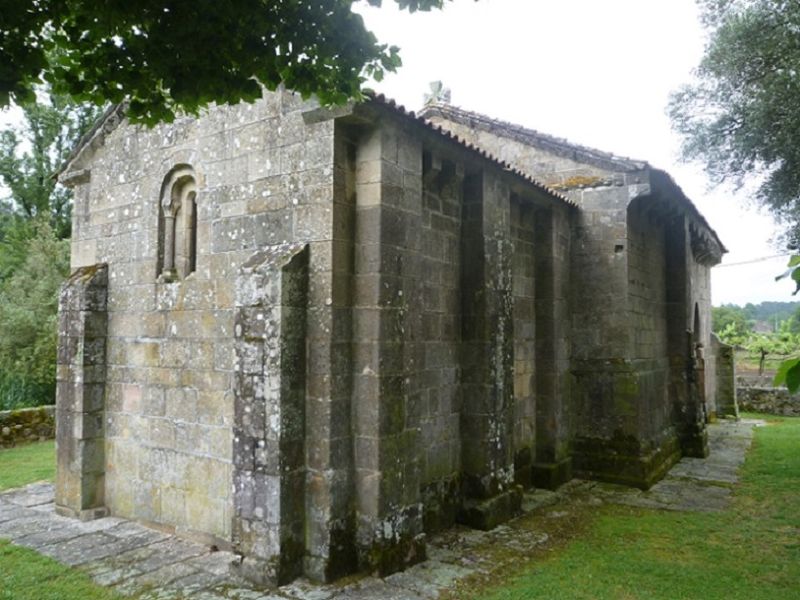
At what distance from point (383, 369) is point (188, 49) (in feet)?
10.5

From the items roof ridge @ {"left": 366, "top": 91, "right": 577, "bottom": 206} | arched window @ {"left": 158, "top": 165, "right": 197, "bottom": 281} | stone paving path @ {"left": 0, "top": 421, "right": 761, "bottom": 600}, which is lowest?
stone paving path @ {"left": 0, "top": 421, "right": 761, "bottom": 600}

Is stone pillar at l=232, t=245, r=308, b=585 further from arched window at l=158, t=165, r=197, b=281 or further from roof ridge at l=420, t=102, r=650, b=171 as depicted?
roof ridge at l=420, t=102, r=650, b=171

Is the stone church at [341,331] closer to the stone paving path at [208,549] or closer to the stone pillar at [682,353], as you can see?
the stone paving path at [208,549]

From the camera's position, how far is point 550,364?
9500mm

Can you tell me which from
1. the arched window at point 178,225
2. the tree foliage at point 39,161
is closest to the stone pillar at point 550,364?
the arched window at point 178,225

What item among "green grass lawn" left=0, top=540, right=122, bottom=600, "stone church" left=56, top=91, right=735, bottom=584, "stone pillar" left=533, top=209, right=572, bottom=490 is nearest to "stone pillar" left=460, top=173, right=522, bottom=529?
"stone church" left=56, top=91, right=735, bottom=584

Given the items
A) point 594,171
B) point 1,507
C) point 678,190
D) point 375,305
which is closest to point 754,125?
point 678,190

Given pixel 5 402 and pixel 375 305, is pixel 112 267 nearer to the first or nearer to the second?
pixel 375 305

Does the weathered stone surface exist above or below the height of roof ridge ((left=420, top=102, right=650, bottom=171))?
below

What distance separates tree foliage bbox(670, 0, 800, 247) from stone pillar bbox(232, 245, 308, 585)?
9.57 metres

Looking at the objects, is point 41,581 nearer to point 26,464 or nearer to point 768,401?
point 26,464

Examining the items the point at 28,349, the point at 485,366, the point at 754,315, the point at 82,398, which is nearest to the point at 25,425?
the point at 28,349

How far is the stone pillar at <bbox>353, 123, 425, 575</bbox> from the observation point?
5605 millimetres

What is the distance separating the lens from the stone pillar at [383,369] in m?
5.61
